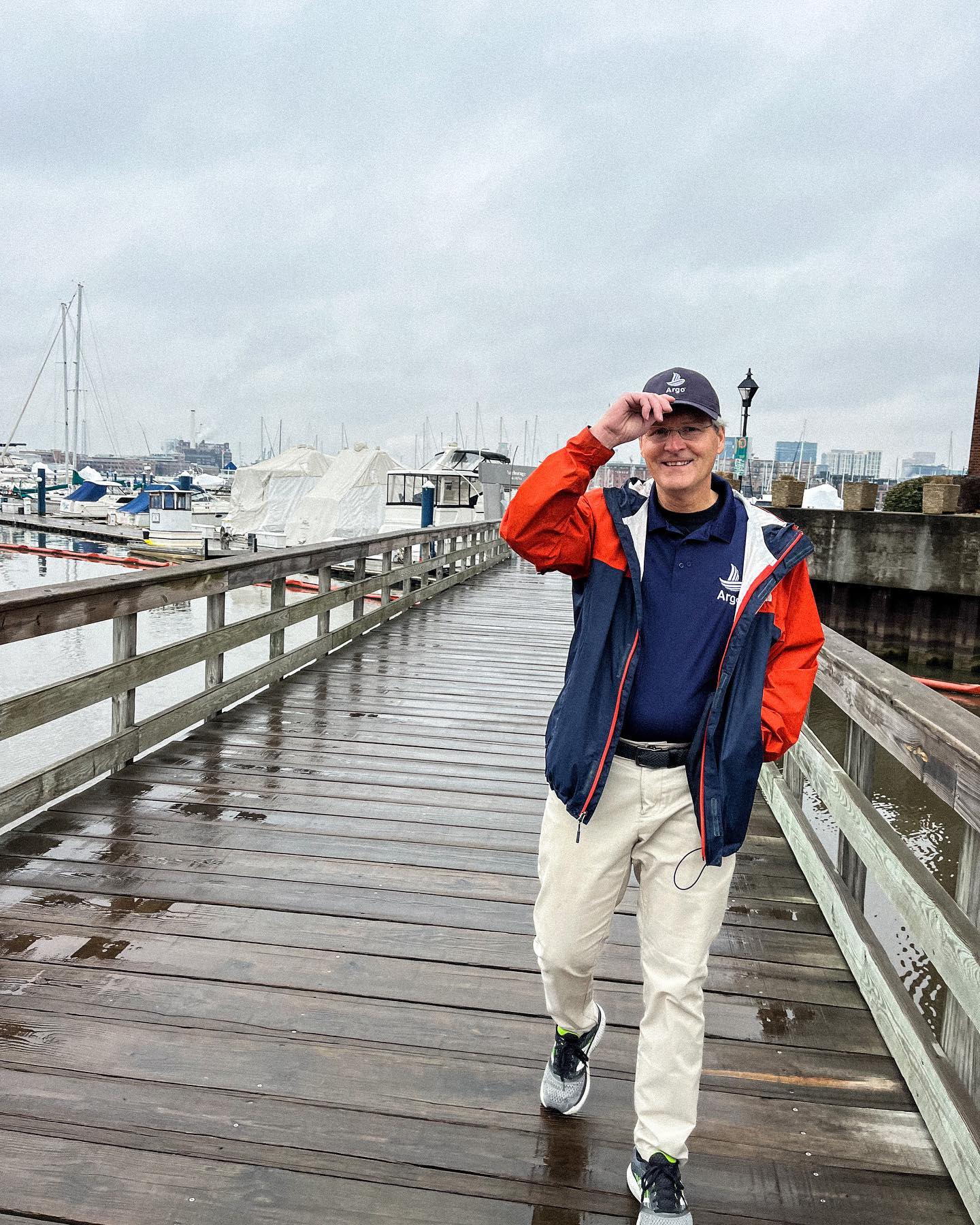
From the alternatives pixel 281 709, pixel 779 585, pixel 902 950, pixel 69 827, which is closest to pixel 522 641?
pixel 281 709

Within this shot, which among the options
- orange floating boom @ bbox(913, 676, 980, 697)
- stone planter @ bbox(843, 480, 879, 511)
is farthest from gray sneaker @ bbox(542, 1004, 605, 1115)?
stone planter @ bbox(843, 480, 879, 511)

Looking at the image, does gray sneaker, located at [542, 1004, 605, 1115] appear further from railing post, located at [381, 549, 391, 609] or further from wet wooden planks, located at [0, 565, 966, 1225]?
railing post, located at [381, 549, 391, 609]

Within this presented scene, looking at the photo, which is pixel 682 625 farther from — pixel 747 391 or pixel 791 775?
pixel 747 391

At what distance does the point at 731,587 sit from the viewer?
6.25ft

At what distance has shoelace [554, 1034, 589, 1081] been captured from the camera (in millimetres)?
2207

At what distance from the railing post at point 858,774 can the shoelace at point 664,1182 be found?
58.2 inches

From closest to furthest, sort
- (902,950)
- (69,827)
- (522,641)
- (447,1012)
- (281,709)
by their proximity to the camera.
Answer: (447,1012) → (69,827) → (902,950) → (281,709) → (522,641)

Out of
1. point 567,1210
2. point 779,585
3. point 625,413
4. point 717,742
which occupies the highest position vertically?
point 625,413

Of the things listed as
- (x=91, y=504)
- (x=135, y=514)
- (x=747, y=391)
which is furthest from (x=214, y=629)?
(x=91, y=504)

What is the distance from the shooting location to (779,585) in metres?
1.96

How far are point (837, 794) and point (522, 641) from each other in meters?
6.83

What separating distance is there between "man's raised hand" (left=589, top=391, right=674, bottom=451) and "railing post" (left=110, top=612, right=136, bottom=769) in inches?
125

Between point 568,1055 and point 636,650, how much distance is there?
1020 mm

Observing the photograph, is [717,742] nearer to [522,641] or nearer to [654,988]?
[654,988]
